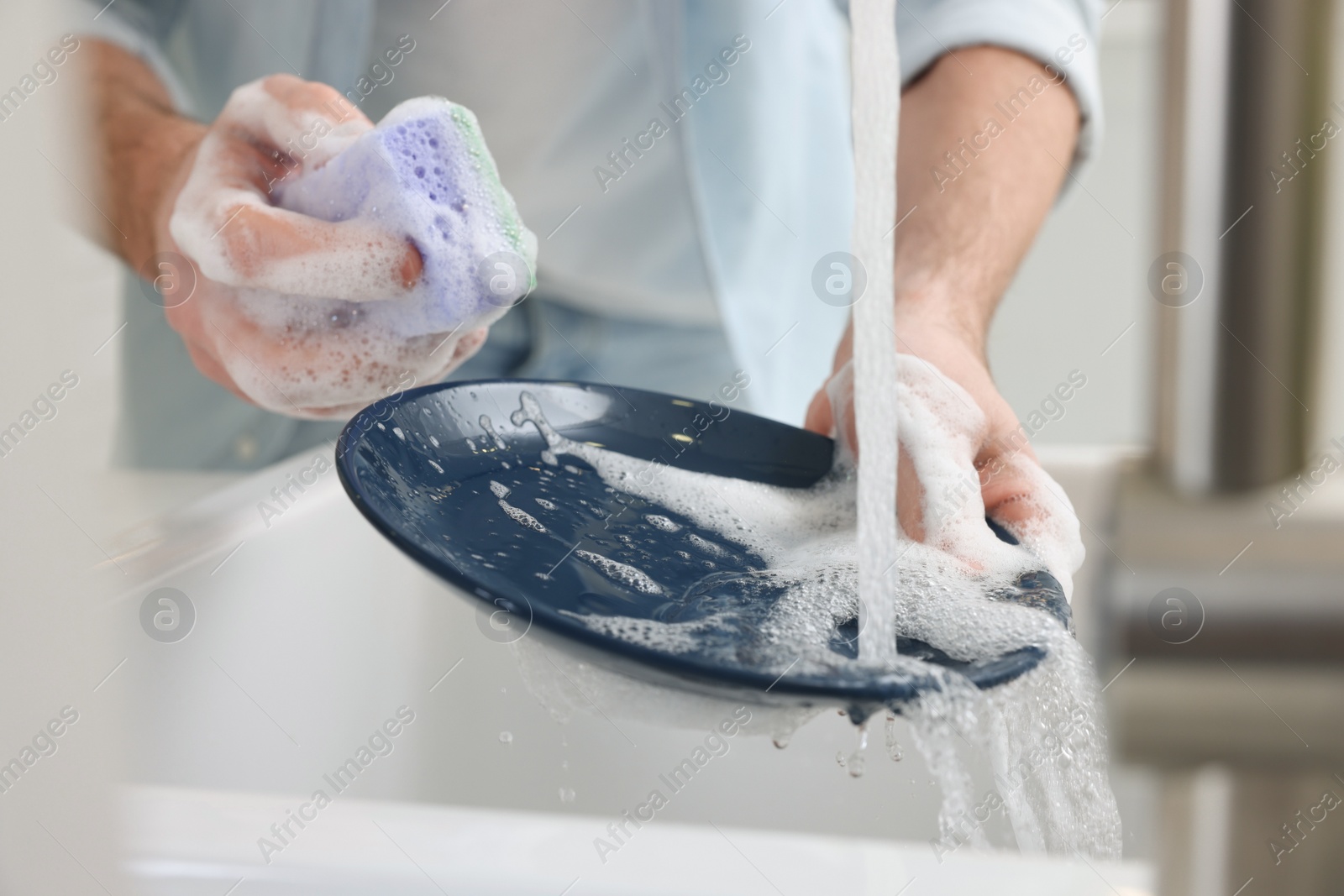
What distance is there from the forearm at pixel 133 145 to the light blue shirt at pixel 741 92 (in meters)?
0.03

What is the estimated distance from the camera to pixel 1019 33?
1.82 ft

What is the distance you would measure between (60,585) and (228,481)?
0.37m

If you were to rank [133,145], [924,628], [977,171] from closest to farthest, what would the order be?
[924,628], [133,145], [977,171]

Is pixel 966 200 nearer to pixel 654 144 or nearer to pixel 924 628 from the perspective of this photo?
pixel 654 144

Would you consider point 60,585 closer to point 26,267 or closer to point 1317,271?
point 26,267

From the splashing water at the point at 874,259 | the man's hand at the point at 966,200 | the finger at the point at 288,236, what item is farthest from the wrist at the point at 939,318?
the finger at the point at 288,236

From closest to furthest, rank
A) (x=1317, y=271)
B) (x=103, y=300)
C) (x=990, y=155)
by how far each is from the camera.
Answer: (x=1317, y=271), (x=103, y=300), (x=990, y=155)

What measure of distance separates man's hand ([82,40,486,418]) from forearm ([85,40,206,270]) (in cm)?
3

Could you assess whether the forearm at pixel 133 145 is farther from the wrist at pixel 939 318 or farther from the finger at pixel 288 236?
the wrist at pixel 939 318

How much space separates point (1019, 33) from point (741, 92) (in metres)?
0.17

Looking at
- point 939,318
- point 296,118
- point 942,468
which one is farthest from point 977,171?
point 296,118

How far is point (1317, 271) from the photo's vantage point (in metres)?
0.10

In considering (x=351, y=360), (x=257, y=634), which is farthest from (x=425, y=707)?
(x=351, y=360)

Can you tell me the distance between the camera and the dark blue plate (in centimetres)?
24
